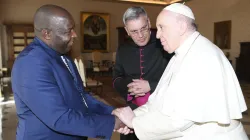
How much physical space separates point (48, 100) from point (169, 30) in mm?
750

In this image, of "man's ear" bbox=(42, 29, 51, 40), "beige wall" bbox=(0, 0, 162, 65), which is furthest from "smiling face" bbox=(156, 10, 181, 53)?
"beige wall" bbox=(0, 0, 162, 65)

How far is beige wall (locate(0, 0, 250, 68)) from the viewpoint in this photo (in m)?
10.3

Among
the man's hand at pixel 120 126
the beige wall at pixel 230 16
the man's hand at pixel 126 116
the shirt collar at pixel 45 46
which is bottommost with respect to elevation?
A: the man's hand at pixel 120 126

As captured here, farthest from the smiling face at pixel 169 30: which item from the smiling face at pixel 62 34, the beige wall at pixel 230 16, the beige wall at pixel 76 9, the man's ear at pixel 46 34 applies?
the beige wall at pixel 230 16

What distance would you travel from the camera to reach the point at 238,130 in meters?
1.32

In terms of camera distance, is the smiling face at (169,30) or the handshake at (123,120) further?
the handshake at (123,120)

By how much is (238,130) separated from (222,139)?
0.17m

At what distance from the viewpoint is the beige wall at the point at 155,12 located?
1032 centimetres

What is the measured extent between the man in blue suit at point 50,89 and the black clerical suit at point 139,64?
0.74 meters

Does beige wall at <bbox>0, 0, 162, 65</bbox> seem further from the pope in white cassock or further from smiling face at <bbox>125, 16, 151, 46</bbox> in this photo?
the pope in white cassock

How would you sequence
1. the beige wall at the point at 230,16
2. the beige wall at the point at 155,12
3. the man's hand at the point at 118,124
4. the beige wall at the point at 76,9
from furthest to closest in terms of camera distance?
1. the beige wall at the point at 76,9
2. the beige wall at the point at 155,12
3. the beige wall at the point at 230,16
4. the man's hand at the point at 118,124

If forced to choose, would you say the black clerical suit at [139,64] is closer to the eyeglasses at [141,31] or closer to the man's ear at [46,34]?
the eyeglasses at [141,31]

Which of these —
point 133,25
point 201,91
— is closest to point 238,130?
point 201,91

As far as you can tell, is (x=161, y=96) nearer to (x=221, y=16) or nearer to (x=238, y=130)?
(x=238, y=130)
